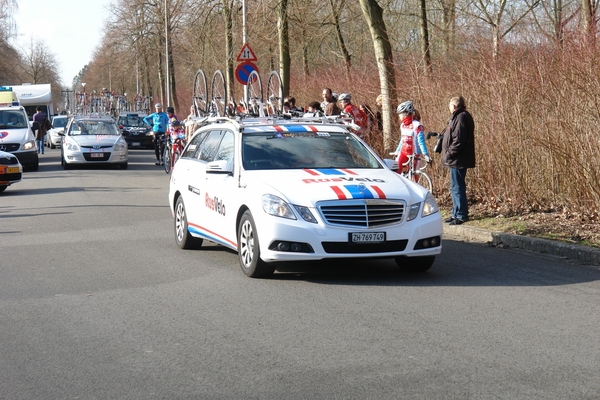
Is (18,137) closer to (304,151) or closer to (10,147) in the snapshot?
(10,147)

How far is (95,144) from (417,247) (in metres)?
21.7

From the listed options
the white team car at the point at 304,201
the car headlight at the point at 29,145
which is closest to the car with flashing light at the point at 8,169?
the car headlight at the point at 29,145

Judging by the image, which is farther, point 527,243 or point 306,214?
point 527,243

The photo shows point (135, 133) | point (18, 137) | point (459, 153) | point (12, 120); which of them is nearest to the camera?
point (459, 153)

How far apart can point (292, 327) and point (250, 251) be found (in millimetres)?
2438

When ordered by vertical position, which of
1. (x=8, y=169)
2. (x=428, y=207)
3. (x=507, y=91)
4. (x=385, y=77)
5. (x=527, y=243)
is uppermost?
(x=385, y=77)

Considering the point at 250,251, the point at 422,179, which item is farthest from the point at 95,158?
the point at 250,251

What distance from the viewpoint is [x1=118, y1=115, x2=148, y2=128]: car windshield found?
155 ft

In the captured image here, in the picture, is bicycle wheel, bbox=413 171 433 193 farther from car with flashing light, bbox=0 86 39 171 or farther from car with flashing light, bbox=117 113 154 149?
car with flashing light, bbox=117 113 154 149

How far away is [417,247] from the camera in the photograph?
9422mm

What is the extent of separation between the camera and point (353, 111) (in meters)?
18.4

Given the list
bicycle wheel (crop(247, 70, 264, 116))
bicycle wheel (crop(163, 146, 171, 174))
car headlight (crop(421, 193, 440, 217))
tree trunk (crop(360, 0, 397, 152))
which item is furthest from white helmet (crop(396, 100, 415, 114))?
bicycle wheel (crop(163, 146, 171, 174))

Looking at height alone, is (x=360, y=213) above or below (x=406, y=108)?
below

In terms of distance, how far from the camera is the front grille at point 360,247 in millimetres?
9141
